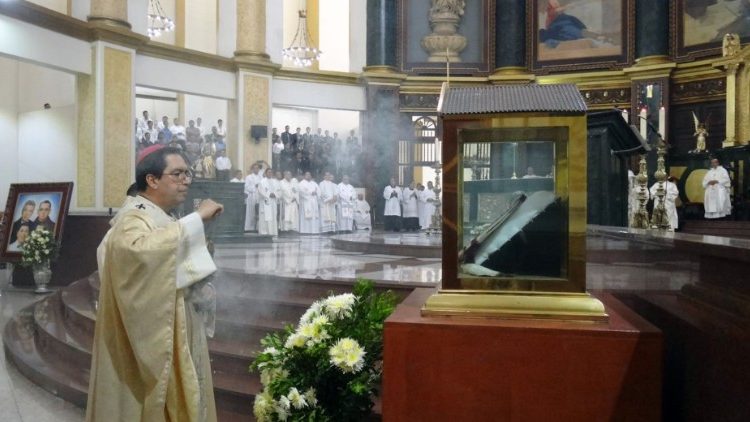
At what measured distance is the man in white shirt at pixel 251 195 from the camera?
15953 mm

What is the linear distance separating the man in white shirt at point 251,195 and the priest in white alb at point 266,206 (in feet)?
0.63

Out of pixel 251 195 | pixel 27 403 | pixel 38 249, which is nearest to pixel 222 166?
pixel 251 195

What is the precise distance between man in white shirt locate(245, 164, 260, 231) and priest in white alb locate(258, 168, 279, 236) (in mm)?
193

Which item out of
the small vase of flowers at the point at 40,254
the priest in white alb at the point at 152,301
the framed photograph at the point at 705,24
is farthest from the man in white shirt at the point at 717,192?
the priest in white alb at the point at 152,301

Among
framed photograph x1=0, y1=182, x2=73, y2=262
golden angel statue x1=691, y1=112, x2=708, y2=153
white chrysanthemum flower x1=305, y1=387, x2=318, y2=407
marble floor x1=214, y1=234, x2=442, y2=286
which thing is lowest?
white chrysanthemum flower x1=305, y1=387, x2=318, y2=407

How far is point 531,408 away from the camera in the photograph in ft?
6.61

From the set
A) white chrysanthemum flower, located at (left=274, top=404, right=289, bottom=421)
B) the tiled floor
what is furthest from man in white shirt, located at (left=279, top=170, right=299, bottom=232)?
white chrysanthemum flower, located at (left=274, top=404, right=289, bottom=421)

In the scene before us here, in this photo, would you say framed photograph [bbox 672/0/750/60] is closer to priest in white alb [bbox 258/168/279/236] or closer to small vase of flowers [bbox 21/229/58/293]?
priest in white alb [bbox 258/168/279/236]

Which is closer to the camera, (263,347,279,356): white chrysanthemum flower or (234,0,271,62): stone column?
(263,347,279,356): white chrysanthemum flower

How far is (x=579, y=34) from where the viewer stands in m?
18.8

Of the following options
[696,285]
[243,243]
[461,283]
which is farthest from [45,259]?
[696,285]

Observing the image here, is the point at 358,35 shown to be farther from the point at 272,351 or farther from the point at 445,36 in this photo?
the point at 272,351

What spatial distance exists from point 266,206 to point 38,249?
21.3 feet

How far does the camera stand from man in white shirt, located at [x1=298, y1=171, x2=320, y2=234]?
57.3ft
